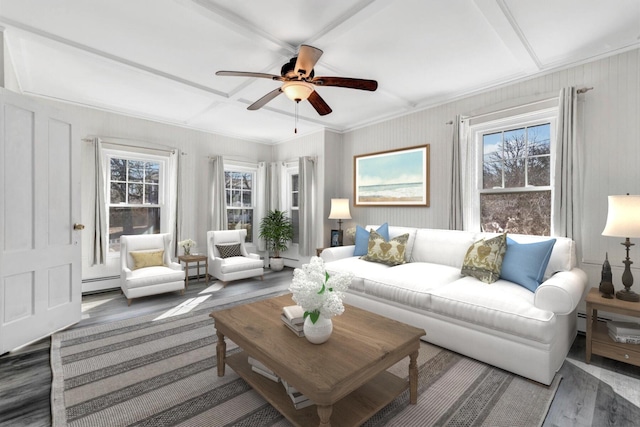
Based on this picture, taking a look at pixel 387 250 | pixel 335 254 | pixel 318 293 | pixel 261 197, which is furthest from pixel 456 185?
pixel 261 197

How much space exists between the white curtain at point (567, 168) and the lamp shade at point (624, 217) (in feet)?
1.76

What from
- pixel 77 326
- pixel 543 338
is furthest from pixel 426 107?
pixel 77 326

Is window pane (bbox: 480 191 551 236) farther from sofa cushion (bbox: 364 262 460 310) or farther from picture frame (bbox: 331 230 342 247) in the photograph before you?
picture frame (bbox: 331 230 342 247)

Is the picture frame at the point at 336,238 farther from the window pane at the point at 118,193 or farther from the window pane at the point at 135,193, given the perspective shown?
the window pane at the point at 118,193

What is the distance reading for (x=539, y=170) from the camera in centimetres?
328

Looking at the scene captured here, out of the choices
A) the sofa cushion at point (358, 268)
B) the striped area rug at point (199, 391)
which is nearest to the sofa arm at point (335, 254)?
the sofa cushion at point (358, 268)

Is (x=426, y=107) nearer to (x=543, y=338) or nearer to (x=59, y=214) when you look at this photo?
(x=543, y=338)

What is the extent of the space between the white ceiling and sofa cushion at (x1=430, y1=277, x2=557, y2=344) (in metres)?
2.13

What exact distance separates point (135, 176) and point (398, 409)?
4.87 m

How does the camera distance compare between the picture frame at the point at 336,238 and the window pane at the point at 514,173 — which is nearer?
the window pane at the point at 514,173

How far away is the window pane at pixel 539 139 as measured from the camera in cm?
321

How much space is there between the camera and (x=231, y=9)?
2.19m

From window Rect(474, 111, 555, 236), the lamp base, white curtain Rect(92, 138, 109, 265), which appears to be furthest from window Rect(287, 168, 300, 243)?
the lamp base

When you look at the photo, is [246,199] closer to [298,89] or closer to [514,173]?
[298,89]
